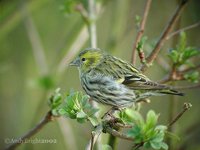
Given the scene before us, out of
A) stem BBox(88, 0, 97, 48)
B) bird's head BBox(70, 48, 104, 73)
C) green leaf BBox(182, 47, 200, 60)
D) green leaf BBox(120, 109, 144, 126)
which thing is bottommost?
green leaf BBox(120, 109, 144, 126)

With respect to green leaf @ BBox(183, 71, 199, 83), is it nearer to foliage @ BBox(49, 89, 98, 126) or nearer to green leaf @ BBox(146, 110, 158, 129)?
foliage @ BBox(49, 89, 98, 126)

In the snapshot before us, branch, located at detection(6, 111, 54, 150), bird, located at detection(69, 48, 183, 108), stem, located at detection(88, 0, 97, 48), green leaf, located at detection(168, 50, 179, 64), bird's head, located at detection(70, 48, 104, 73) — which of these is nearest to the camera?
branch, located at detection(6, 111, 54, 150)

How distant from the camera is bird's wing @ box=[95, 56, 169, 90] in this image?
388 cm

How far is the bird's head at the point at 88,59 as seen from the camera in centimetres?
430

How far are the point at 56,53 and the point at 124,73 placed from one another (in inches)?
96.5

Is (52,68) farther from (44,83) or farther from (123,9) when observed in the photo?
(123,9)

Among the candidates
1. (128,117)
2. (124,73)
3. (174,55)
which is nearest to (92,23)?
(124,73)

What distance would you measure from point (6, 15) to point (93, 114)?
2.70 metres

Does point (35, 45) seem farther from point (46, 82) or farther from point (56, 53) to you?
point (56, 53)

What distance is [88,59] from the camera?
441 cm

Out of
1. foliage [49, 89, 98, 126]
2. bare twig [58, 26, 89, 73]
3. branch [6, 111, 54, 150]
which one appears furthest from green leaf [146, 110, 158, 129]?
bare twig [58, 26, 89, 73]

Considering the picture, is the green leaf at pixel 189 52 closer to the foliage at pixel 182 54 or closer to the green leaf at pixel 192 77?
the foliage at pixel 182 54

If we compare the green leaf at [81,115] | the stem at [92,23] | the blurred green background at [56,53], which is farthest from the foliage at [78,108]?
the blurred green background at [56,53]

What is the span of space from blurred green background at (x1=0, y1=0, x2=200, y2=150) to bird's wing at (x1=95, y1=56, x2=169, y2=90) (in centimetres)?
47
